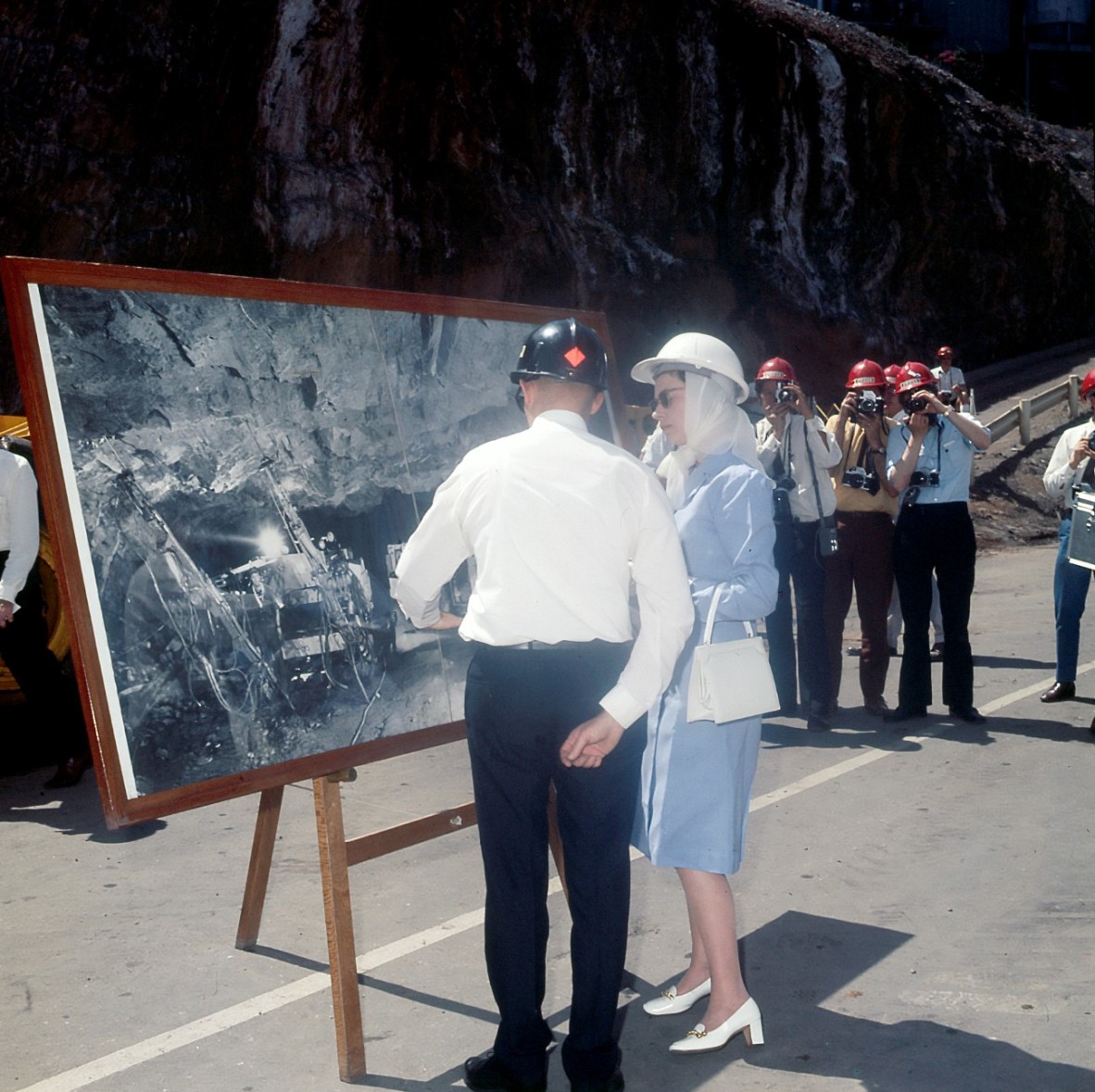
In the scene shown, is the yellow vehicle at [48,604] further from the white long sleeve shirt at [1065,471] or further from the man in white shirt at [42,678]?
the white long sleeve shirt at [1065,471]

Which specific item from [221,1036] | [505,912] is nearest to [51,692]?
[221,1036]

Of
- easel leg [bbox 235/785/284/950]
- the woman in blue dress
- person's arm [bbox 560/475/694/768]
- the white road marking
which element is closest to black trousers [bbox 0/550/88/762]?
easel leg [bbox 235/785/284/950]

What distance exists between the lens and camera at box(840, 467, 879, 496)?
8.26m

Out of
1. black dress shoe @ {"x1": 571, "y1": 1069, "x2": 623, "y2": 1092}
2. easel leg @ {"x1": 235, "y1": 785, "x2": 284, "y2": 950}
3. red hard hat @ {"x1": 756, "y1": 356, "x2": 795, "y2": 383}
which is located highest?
red hard hat @ {"x1": 756, "y1": 356, "x2": 795, "y2": 383}

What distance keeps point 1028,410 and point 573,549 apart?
757 inches

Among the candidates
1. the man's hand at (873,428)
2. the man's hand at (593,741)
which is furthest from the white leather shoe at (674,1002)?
the man's hand at (873,428)

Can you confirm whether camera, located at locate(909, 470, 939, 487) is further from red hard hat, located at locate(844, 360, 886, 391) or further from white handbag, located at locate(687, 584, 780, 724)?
white handbag, located at locate(687, 584, 780, 724)

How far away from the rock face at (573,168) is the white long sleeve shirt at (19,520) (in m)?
10.8

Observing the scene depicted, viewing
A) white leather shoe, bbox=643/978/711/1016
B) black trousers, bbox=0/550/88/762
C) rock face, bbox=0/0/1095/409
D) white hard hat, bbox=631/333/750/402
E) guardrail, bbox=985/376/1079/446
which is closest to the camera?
white hard hat, bbox=631/333/750/402

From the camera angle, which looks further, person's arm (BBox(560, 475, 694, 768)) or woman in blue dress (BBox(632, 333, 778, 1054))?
woman in blue dress (BBox(632, 333, 778, 1054))

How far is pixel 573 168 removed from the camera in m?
24.8

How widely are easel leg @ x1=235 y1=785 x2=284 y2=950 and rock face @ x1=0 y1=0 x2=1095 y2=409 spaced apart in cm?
1326

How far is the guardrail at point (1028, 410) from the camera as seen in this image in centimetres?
2064

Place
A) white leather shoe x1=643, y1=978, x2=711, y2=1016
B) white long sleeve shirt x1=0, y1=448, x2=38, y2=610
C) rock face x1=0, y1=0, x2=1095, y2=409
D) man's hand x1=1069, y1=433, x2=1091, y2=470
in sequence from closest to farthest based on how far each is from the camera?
1. white leather shoe x1=643, y1=978, x2=711, y2=1016
2. white long sleeve shirt x1=0, y1=448, x2=38, y2=610
3. man's hand x1=1069, y1=433, x2=1091, y2=470
4. rock face x1=0, y1=0, x2=1095, y2=409
